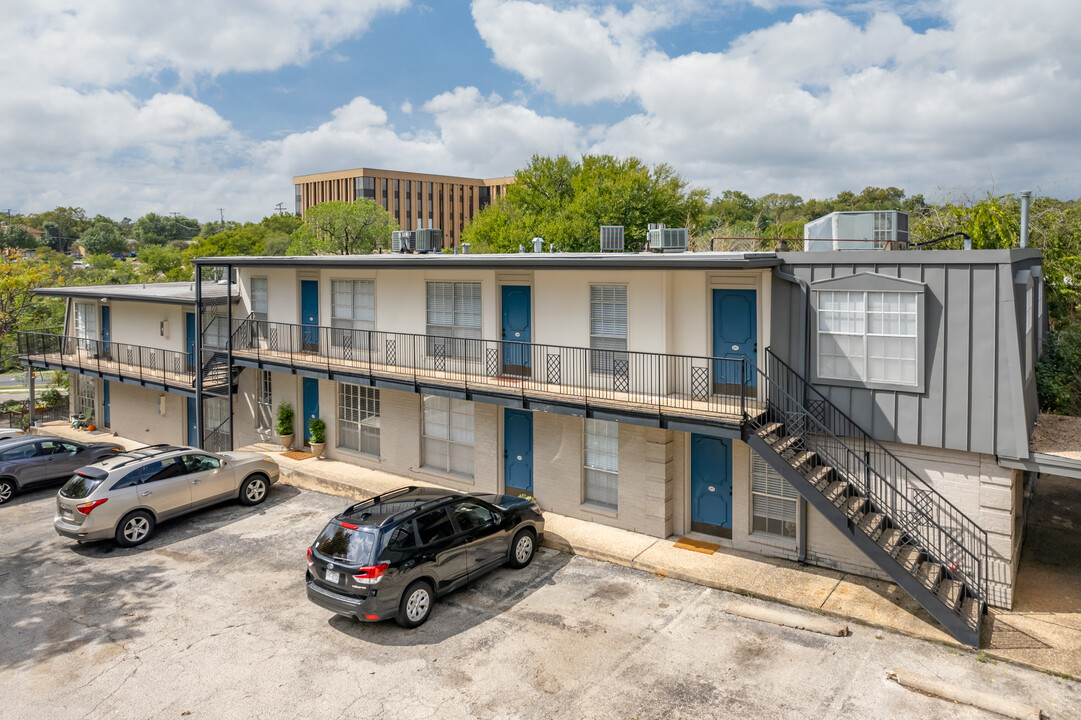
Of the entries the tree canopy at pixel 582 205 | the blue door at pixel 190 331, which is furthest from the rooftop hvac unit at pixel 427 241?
the tree canopy at pixel 582 205

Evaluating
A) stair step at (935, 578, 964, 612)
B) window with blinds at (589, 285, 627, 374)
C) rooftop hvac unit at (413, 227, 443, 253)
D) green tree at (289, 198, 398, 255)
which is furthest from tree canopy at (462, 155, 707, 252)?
stair step at (935, 578, 964, 612)

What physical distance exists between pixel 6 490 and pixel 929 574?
20316mm

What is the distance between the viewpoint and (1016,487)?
12.0 meters

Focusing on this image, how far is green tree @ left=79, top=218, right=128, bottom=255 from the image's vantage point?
407ft

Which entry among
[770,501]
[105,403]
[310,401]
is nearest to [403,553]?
[770,501]

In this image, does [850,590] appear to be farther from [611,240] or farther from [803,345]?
[611,240]

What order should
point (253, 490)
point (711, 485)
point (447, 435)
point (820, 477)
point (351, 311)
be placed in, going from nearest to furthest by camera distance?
point (820, 477) < point (711, 485) < point (253, 490) < point (447, 435) < point (351, 311)

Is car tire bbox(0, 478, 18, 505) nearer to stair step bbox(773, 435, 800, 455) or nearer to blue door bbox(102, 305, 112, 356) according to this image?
blue door bbox(102, 305, 112, 356)

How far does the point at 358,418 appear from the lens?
1888 centimetres

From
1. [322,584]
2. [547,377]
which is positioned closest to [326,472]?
[547,377]

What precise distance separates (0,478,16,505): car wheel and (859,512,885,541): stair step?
19.3 metres

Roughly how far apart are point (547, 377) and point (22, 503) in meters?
13.6

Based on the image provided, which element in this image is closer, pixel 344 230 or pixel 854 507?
pixel 854 507

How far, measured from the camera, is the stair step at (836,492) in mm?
10781
